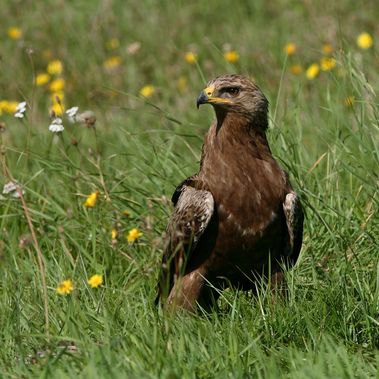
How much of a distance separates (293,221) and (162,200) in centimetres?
77

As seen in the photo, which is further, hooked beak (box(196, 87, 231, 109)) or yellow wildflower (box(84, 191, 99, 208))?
yellow wildflower (box(84, 191, 99, 208))

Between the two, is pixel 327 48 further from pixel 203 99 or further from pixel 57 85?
pixel 203 99

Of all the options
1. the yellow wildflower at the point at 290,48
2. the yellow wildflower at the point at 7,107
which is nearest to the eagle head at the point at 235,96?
the yellow wildflower at the point at 290,48

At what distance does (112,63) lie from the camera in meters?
9.76

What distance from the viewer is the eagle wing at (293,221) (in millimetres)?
5508

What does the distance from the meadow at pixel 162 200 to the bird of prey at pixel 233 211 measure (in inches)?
5.3

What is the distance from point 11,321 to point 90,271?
978 mm

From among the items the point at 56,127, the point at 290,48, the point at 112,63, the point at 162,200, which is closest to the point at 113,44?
the point at 112,63

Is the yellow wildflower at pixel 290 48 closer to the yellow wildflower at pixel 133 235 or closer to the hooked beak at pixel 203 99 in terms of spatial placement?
the hooked beak at pixel 203 99

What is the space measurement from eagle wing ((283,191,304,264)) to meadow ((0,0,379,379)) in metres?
0.12

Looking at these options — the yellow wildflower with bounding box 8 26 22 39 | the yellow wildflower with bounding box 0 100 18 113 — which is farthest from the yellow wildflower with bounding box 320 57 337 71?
the yellow wildflower with bounding box 8 26 22 39

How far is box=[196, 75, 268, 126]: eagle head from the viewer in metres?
5.68

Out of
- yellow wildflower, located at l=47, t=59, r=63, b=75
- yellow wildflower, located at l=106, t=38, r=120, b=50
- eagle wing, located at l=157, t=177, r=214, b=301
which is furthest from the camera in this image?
yellow wildflower, located at l=106, t=38, r=120, b=50

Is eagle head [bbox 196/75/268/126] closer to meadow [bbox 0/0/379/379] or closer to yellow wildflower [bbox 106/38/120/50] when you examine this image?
meadow [bbox 0/0/379/379]
